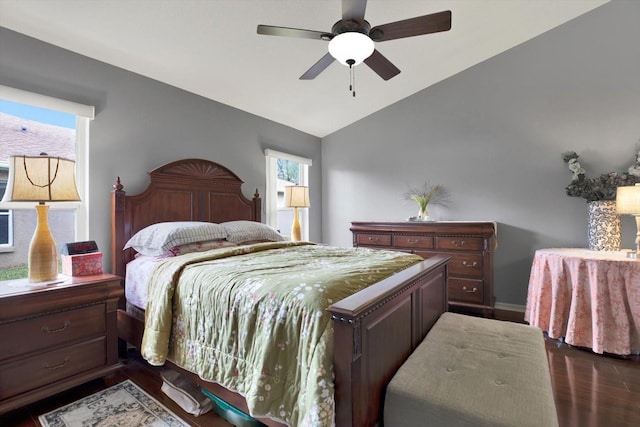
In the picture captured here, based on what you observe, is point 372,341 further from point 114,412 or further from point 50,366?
point 50,366

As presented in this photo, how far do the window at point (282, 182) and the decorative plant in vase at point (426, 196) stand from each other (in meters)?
1.69

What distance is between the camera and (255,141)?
160 inches

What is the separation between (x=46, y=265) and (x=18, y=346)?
50cm

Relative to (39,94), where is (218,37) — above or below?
above

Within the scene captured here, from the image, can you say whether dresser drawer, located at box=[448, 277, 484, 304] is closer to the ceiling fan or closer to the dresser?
the dresser

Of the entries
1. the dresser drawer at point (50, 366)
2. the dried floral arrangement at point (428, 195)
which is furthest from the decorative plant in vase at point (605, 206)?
the dresser drawer at point (50, 366)

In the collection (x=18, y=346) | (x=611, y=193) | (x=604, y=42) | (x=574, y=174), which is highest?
(x=604, y=42)

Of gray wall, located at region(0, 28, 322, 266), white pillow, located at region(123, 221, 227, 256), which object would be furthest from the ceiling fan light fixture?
gray wall, located at region(0, 28, 322, 266)

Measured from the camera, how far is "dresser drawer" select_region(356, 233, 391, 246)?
155 inches

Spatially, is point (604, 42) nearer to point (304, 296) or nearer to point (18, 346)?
point (304, 296)

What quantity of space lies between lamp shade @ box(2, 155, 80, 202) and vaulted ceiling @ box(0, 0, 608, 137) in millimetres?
1024

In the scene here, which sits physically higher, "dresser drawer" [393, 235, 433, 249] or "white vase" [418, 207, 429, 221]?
"white vase" [418, 207, 429, 221]

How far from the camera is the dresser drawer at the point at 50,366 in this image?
5.62 ft

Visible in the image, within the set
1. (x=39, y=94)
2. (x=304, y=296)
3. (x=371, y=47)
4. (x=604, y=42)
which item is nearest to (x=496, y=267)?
(x=604, y=42)
